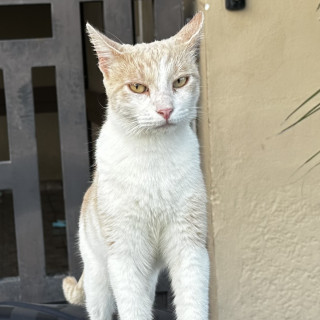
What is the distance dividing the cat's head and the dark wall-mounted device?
0.73 metres

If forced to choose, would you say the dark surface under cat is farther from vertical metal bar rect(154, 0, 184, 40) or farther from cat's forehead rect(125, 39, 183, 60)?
vertical metal bar rect(154, 0, 184, 40)

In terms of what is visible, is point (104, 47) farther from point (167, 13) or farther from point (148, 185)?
point (167, 13)

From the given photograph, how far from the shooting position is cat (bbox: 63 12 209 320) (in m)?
1.80

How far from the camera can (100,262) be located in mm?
2031

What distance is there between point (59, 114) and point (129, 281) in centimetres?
122

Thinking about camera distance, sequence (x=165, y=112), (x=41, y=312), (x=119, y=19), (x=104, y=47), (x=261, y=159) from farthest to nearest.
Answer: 1. (x=119, y=19)
2. (x=261, y=159)
3. (x=41, y=312)
4. (x=104, y=47)
5. (x=165, y=112)

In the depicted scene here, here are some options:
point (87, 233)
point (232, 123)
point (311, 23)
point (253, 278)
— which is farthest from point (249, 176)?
point (87, 233)

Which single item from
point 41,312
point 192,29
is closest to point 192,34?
point 192,29

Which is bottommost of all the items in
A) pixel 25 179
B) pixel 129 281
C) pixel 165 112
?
pixel 129 281

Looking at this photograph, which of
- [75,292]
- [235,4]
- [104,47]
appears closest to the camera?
[104,47]

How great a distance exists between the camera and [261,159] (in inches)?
107

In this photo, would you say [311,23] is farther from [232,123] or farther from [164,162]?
[164,162]

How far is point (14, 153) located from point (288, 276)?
1311 millimetres

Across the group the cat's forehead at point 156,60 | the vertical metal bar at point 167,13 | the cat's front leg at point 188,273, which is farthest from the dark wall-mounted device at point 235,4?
the cat's front leg at point 188,273
